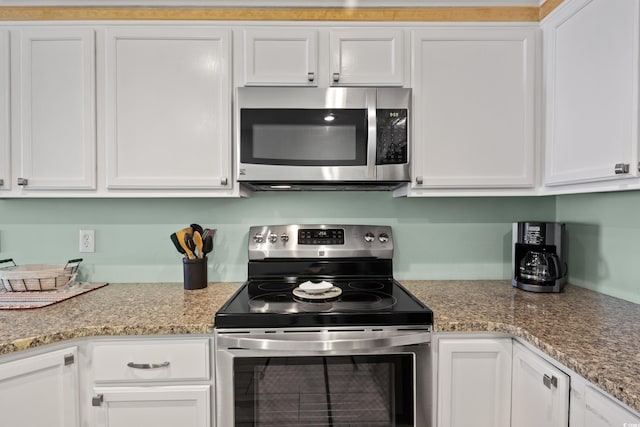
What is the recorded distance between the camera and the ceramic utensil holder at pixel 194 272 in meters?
1.73

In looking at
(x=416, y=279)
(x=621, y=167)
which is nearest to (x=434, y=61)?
(x=621, y=167)

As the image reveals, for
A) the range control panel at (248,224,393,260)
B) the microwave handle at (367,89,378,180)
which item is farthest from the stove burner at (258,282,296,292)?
the microwave handle at (367,89,378,180)

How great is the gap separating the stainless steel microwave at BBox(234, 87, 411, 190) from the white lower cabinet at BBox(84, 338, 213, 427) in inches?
29.5

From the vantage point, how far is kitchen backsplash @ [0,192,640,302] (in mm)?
1908

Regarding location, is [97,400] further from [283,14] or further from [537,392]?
[283,14]

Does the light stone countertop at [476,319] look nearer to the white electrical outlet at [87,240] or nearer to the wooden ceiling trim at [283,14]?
the white electrical outlet at [87,240]

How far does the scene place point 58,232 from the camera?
1.91 metres

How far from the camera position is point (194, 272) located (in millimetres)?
1741

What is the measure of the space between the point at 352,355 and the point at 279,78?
4.04ft

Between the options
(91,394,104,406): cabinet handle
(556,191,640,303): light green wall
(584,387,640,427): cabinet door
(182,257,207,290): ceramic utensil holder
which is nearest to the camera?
(584,387,640,427): cabinet door

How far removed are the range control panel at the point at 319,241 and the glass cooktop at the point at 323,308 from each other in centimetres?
21

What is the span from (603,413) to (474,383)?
1.49 feet

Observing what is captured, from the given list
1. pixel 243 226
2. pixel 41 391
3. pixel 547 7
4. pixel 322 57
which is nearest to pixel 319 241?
pixel 243 226

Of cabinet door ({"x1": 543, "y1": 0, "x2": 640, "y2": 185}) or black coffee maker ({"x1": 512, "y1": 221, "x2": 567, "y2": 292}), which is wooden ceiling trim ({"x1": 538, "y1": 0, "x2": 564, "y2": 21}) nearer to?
cabinet door ({"x1": 543, "y1": 0, "x2": 640, "y2": 185})
